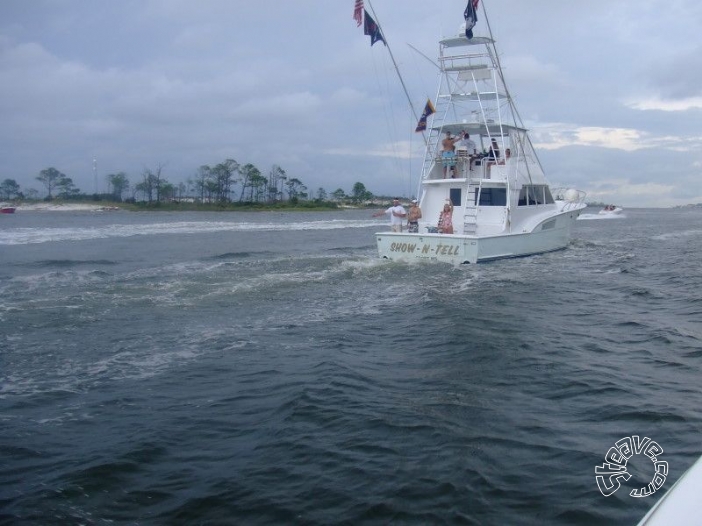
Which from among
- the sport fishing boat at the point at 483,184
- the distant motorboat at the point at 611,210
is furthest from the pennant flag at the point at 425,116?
the distant motorboat at the point at 611,210

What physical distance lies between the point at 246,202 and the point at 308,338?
90532 millimetres

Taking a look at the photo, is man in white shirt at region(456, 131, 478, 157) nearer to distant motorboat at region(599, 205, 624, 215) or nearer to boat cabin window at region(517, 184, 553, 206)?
boat cabin window at region(517, 184, 553, 206)

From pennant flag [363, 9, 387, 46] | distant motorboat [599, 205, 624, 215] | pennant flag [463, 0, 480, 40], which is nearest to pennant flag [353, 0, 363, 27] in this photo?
Result: pennant flag [363, 9, 387, 46]

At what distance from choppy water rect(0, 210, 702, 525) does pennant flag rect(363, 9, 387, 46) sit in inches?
374

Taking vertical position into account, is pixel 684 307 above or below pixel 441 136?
below

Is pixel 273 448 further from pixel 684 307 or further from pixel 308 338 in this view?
pixel 684 307

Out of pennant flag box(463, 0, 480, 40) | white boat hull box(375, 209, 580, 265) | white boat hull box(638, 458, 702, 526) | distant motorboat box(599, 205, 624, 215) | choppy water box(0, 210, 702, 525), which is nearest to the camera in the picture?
white boat hull box(638, 458, 702, 526)

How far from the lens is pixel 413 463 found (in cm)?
502

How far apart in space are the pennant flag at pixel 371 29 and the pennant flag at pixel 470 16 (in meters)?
2.63

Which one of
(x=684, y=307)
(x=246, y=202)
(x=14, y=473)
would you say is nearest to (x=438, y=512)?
(x=14, y=473)

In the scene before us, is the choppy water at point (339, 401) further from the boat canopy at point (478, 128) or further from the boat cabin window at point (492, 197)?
the boat canopy at point (478, 128)

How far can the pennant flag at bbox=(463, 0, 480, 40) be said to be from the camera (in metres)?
18.3

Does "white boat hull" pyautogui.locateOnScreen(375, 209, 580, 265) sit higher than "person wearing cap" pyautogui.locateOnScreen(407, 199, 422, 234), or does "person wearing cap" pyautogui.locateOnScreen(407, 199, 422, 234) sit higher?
"person wearing cap" pyautogui.locateOnScreen(407, 199, 422, 234)

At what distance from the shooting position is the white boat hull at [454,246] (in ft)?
55.5
